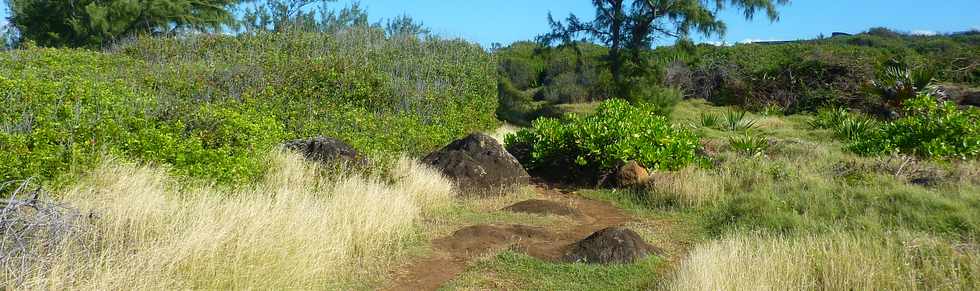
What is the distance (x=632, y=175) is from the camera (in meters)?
10.6

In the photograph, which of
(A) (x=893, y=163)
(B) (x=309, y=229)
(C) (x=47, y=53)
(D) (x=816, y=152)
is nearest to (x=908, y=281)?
(B) (x=309, y=229)

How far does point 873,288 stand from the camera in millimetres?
5031

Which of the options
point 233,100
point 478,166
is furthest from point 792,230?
point 233,100

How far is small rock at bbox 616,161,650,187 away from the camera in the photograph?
10.5m

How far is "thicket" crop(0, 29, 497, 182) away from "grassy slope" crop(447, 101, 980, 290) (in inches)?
135

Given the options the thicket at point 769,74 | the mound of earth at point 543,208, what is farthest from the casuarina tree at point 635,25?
the mound of earth at point 543,208

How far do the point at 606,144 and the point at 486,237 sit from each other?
424 cm

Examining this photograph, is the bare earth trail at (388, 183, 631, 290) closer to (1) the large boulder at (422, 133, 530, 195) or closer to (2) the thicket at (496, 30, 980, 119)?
(1) the large boulder at (422, 133, 530, 195)

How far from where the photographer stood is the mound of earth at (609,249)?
6332 millimetres

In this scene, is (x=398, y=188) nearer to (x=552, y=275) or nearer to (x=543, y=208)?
(x=543, y=208)

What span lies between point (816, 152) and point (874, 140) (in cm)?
90

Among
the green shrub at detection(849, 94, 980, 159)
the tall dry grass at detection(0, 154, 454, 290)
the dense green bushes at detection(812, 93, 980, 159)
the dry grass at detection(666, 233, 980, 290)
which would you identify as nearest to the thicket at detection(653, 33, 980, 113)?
the dense green bushes at detection(812, 93, 980, 159)

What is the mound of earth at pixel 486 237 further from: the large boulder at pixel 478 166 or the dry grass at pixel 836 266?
the large boulder at pixel 478 166

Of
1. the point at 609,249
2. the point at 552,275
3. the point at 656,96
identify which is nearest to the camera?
the point at 552,275
